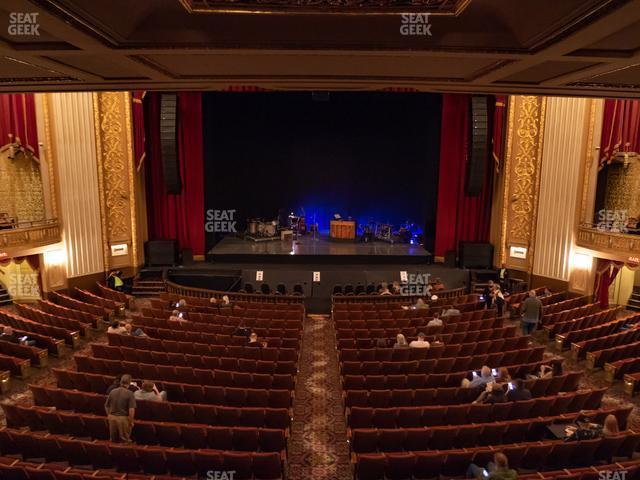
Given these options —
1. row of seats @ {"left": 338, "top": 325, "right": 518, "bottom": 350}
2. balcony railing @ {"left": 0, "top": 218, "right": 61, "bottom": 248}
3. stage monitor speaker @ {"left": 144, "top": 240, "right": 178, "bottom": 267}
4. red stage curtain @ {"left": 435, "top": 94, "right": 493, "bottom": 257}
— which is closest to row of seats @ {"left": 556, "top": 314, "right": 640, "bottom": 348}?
row of seats @ {"left": 338, "top": 325, "right": 518, "bottom": 350}

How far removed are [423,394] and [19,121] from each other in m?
13.1

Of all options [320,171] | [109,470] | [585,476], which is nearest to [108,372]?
[109,470]

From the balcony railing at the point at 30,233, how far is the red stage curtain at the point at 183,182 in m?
3.33

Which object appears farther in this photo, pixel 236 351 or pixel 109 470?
pixel 236 351

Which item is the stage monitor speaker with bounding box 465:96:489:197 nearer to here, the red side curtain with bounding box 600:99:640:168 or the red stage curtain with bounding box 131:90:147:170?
the red side curtain with bounding box 600:99:640:168

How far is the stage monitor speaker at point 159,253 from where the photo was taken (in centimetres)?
1603

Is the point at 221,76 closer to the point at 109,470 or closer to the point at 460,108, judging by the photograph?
the point at 109,470

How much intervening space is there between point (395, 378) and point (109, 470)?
4.01 m

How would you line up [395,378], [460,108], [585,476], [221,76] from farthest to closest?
[460,108], [395,378], [221,76], [585,476]

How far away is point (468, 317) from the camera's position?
1088cm

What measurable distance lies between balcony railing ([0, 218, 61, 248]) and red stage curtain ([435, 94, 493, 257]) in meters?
12.3

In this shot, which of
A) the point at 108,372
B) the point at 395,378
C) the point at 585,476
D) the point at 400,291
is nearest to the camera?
the point at 585,476

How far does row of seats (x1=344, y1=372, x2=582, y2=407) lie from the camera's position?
21.8ft

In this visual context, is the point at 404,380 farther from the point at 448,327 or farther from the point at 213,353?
the point at 213,353
